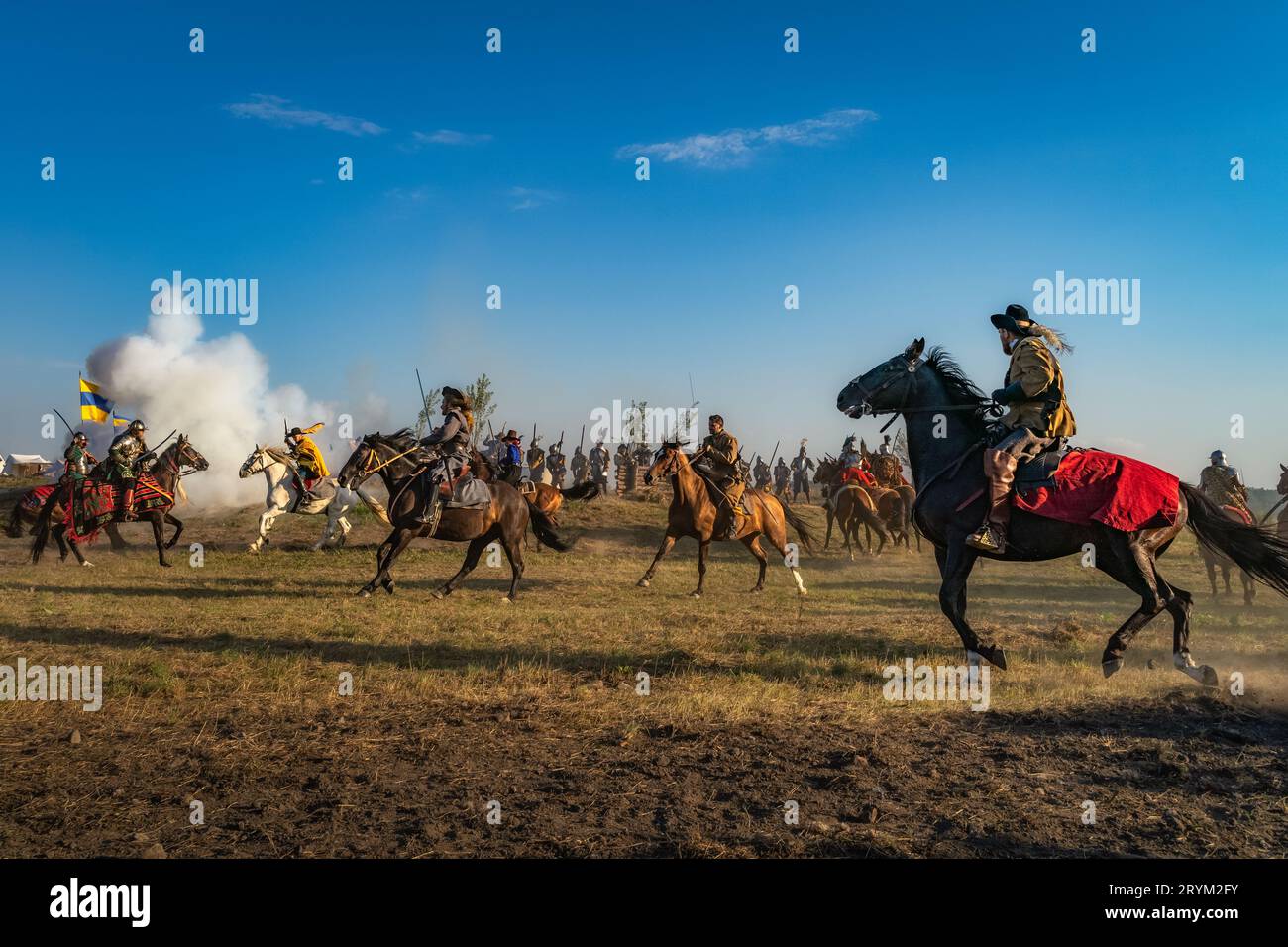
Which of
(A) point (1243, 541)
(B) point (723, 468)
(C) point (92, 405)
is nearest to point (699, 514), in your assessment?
(B) point (723, 468)

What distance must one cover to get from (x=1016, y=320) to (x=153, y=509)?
18.8 m

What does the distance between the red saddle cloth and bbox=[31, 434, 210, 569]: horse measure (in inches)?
701

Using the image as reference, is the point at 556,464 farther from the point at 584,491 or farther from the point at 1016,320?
the point at 1016,320

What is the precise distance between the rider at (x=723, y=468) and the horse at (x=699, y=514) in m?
0.19

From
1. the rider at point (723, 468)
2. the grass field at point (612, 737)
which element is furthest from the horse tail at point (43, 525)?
the rider at point (723, 468)

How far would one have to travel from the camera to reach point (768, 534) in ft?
58.1

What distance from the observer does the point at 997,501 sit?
8.73 meters

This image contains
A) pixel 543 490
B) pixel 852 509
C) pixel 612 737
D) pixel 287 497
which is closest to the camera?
pixel 612 737

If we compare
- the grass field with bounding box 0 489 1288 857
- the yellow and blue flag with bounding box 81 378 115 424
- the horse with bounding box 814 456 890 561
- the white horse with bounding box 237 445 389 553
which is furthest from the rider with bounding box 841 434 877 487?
the yellow and blue flag with bounding box 81 378 115 424
